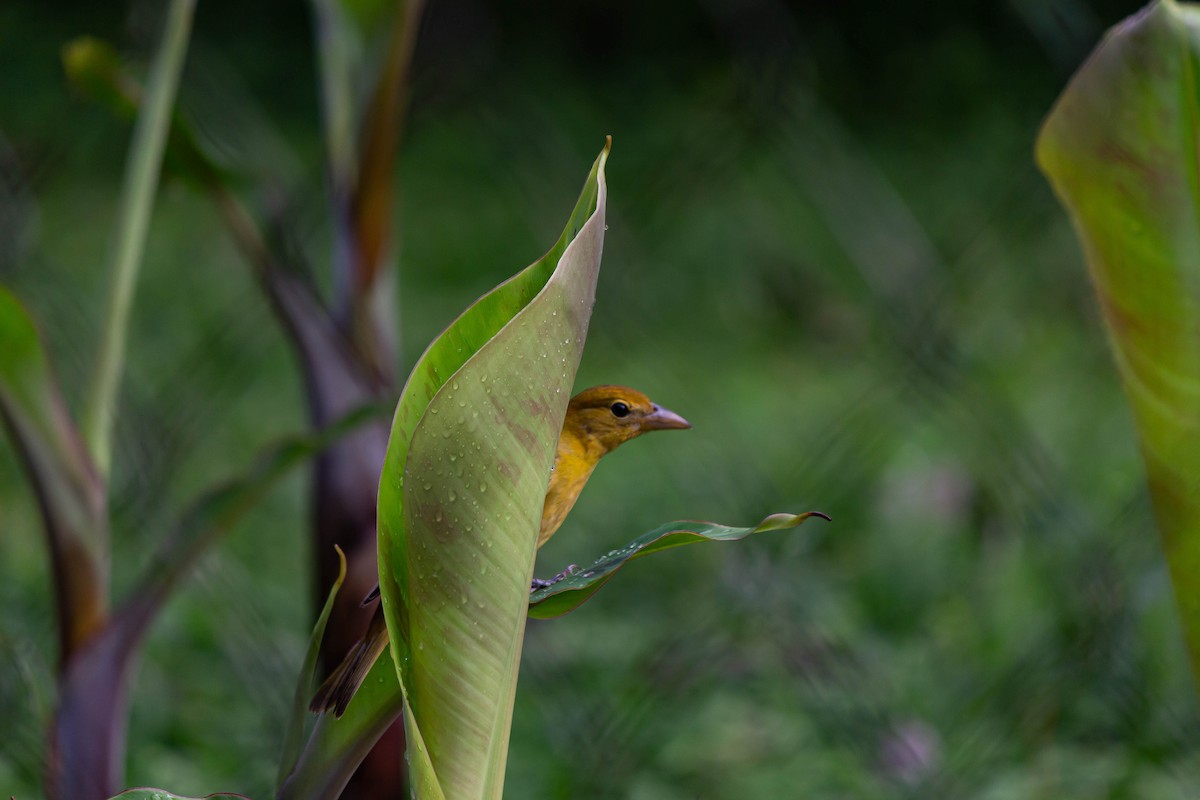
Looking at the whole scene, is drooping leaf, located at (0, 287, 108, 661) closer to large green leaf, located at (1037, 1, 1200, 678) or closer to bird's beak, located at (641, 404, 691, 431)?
bird's beak, located at (641, 404, 691, 431)

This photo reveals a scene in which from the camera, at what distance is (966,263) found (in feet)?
6.31

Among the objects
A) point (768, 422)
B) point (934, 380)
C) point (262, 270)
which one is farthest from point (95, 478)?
point (768, 422)

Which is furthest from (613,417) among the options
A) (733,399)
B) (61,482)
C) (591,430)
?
(733,399)

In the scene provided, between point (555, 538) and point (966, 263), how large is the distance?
0.85 m

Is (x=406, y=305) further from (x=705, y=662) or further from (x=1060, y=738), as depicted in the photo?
(x=1060, y=738)

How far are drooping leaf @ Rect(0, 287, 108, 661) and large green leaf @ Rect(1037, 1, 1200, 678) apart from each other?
476 millimetres

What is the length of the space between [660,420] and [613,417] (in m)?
0.02

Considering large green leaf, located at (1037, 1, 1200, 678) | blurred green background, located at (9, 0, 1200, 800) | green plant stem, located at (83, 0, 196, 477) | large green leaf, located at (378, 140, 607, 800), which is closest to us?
large green leaf, located at (378, 140, 607, 800)

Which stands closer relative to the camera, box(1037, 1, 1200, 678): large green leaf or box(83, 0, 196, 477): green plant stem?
box(1037, 1, 1200, 678): large green leaf

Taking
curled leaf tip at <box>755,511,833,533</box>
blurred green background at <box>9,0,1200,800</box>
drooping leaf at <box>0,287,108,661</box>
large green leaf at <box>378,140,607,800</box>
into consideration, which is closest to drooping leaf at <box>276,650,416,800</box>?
large green leaf at <box>378,140,607,800</box>

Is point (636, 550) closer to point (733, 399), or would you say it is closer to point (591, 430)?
point (591, 430)

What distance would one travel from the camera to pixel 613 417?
22.2 inches

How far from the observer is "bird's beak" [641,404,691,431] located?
1.85ft

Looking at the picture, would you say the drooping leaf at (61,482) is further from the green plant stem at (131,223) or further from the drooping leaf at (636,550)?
the drooping leaf at (636,550)
